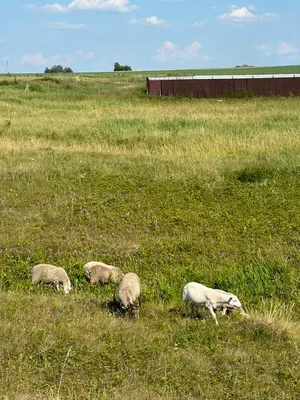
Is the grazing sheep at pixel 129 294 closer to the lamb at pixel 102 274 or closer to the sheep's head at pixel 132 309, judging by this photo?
the sheep's head at pixel 132 309

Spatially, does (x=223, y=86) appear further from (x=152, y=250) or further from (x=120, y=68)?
(x=120, y=68)

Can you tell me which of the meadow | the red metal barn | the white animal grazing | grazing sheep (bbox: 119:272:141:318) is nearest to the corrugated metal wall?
the red metal barn

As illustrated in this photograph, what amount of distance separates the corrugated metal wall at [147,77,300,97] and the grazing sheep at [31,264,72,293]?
29.2 m

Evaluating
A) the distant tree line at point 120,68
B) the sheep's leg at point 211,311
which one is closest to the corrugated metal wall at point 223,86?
the sheep's leg at point 211,311

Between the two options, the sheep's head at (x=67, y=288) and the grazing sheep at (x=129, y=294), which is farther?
the sheep's head at (x=67, y=288)

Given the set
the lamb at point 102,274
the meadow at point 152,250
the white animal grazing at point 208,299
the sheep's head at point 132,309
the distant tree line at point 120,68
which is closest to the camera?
the meadow at point 152,250

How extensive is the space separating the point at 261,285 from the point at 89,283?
8.56ft

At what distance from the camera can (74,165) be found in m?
14.2

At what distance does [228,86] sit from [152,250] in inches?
1129

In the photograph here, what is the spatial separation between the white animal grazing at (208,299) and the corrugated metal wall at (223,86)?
3043 centimetres

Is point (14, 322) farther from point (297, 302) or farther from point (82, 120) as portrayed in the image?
point (82, 120)

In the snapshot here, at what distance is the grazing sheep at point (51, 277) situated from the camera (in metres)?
7.88

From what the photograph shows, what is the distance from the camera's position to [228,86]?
36625mm

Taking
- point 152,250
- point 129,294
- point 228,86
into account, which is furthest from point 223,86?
point 129,294
